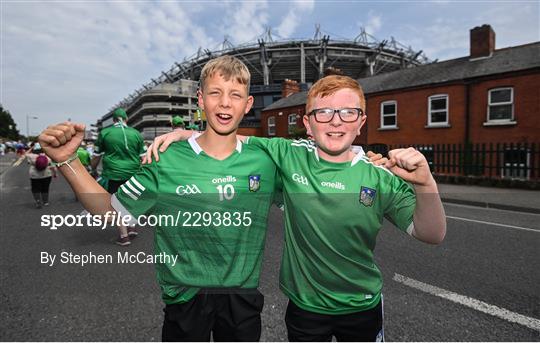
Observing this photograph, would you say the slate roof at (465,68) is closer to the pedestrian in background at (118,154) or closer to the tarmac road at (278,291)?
the tarmac road at (278,291)

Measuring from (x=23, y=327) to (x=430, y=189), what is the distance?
3364 mm

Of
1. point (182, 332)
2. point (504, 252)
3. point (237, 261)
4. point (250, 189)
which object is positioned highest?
point (250, 189)

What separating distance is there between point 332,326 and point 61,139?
1.56 meters

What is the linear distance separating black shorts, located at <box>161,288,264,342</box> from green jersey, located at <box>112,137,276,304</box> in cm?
4

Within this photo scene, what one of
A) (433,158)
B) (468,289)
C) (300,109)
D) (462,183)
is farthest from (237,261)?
(300,109)

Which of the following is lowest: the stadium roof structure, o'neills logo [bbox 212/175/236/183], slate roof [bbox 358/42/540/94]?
o'neills logo [bbox 212/175/236/183]

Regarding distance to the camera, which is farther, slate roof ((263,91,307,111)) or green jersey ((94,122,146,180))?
slate roof ((263,91,307,111))

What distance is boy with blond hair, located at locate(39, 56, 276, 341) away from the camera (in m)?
1.59

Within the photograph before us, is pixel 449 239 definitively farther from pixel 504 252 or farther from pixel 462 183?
pixel 462 183

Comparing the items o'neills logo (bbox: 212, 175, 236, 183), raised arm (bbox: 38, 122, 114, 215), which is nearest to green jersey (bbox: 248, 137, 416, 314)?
o'neills logo (bbox: 212, 175, 236, 183)

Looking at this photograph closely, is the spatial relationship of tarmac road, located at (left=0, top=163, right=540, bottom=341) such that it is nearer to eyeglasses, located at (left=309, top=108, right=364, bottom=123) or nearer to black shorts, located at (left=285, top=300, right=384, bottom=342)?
black shorts, located at (left=285, top=300, right=384, bottom=342)

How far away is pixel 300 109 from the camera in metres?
26.5

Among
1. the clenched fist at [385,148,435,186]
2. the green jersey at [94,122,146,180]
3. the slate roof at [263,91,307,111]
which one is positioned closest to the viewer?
the clenched fist at [385,148,435,186]

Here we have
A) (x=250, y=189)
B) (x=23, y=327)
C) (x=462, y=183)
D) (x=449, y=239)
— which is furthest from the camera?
(x=462, y=183)
